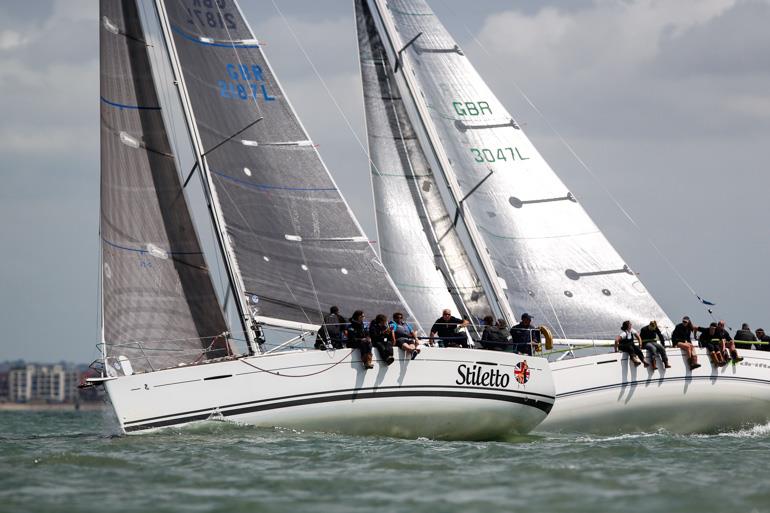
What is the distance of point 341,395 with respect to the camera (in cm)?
2000

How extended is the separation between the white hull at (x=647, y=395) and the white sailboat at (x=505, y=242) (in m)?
0.03

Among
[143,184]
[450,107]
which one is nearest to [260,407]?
A: [143,184]

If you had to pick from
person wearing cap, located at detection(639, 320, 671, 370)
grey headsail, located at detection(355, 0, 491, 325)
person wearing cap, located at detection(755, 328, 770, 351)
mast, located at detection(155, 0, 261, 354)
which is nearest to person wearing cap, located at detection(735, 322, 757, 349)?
person wearing cap, located at detection(755, 328, 770, 351)

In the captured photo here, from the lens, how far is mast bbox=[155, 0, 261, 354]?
2136 cm

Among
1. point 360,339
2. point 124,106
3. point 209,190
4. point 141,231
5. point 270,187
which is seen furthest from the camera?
point 270,187

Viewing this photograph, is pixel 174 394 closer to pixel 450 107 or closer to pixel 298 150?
pixel 298 150

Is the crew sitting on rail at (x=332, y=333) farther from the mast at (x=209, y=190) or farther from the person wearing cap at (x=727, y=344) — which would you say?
the person wearing cap at (x=727, y=344)

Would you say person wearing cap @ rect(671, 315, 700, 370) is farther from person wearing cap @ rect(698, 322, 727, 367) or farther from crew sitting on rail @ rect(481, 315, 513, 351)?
crew sitting on rail @ rect(481, 315, 513, 351)

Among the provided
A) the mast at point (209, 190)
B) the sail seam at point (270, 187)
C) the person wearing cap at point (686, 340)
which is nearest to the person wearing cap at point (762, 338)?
the person wearing cap at point (686, 340)

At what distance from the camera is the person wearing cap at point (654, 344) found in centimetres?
2394

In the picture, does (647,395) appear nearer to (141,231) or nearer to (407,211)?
(407,211)

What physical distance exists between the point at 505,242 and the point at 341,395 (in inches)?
291

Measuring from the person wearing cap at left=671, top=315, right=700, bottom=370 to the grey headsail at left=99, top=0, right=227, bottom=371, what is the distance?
8814mm

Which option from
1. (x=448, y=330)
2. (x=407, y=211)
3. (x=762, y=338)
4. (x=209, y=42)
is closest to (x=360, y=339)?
(x=448, y=330)
